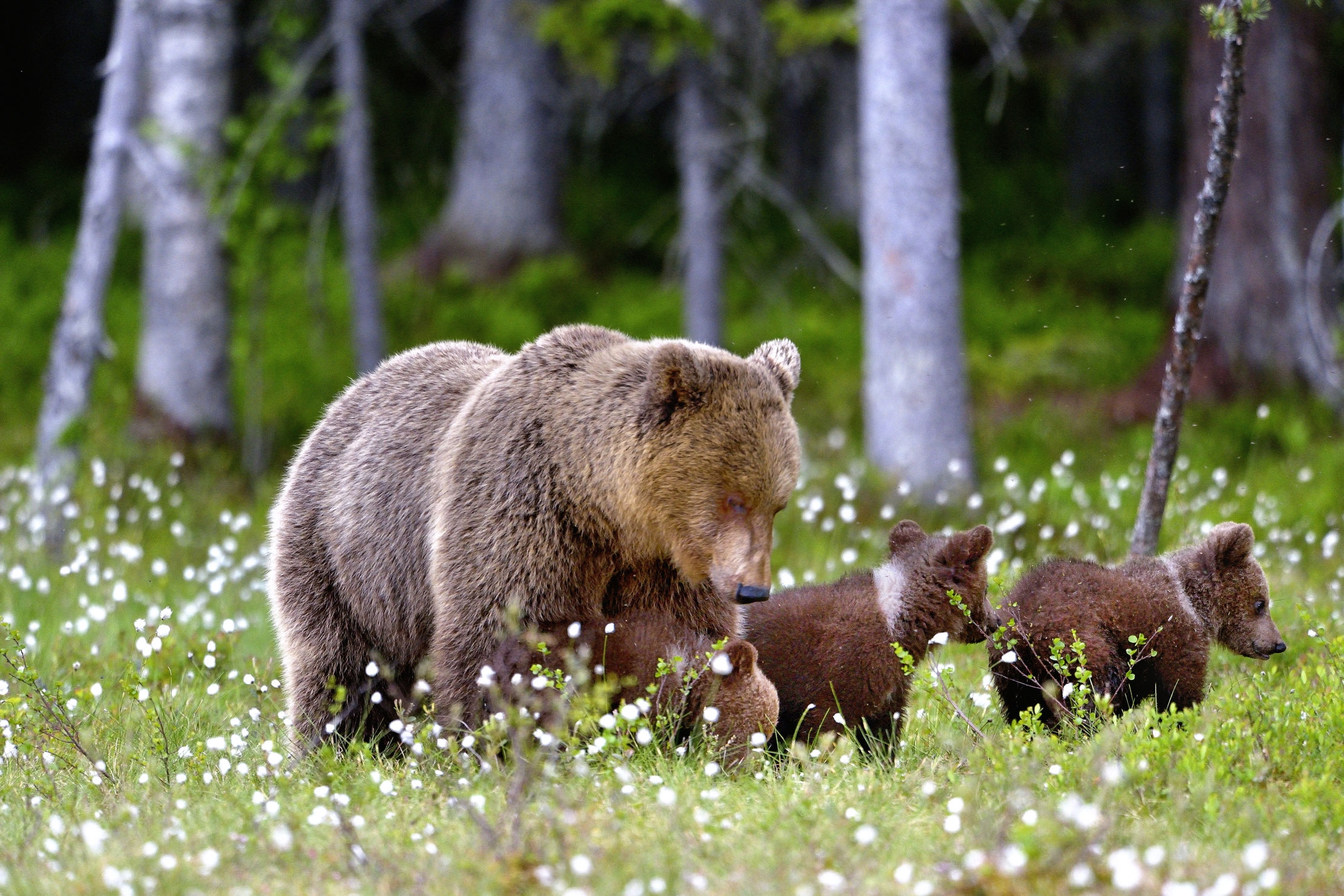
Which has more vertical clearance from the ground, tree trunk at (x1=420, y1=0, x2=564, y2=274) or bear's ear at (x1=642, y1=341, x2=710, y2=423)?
tree trunk at (x1=420, y1=0, x2=564, y2=274)

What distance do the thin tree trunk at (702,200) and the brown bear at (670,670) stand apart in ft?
22.5

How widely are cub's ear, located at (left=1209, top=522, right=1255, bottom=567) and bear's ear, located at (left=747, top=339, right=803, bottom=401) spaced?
1.75 m

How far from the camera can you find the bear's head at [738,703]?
15.5ft

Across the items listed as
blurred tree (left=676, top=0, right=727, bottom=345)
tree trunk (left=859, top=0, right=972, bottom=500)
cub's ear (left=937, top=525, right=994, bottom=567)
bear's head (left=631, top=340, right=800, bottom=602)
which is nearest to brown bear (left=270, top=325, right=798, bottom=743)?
bear's head (left=631, top=340, right=800, bottom=602)

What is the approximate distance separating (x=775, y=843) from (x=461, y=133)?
16646mm

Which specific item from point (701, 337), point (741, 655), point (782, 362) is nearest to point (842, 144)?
point (701, 337)

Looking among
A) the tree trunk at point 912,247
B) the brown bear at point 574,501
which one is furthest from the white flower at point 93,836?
the tree trunk at point 912,247

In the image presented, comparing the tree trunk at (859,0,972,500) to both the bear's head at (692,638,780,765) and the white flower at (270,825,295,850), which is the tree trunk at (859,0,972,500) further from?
Answer: the white flower at (270,825,295,850)

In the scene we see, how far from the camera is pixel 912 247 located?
32.9 ft

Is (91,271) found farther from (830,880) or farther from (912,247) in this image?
(830,880)

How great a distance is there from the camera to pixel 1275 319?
1199 cm

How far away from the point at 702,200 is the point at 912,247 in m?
2.36

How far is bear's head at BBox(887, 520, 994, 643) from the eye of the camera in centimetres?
521

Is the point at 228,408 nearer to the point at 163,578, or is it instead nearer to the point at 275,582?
the point at 163,578
